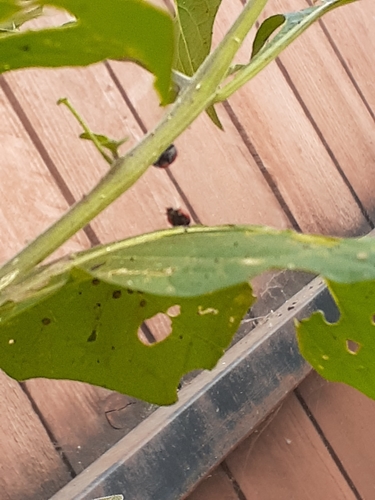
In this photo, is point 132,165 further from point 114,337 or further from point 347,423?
point 347,423

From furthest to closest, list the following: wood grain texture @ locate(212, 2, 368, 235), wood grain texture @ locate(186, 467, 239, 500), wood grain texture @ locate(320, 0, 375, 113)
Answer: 1. wood grain texture @ locate(320, 0, 375, 113)
2. wood grain texture @ locate(212, 2, 368, 235)
3. wood grain texture @ locate(186, 467, 239, 500)

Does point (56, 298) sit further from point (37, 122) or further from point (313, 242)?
point (37, 122)

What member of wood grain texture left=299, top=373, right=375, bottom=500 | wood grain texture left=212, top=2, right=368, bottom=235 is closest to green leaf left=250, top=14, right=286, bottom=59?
wood grain texture left=212, top=2, right=368, bottom=235

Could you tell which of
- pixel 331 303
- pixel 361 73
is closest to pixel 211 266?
pixel 331 303

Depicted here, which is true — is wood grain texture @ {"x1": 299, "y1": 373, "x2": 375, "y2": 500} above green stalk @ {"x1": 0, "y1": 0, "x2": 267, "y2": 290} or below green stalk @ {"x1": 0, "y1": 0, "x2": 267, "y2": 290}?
below

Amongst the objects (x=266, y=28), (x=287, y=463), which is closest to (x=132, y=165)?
(x=266, y=28)

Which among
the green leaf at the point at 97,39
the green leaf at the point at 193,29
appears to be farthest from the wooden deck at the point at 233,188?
the green leaf at the point at 97,39

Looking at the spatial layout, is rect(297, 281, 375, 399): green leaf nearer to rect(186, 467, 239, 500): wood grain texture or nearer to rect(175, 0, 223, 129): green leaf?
rect(175, 0, 223, 129): green leaf
